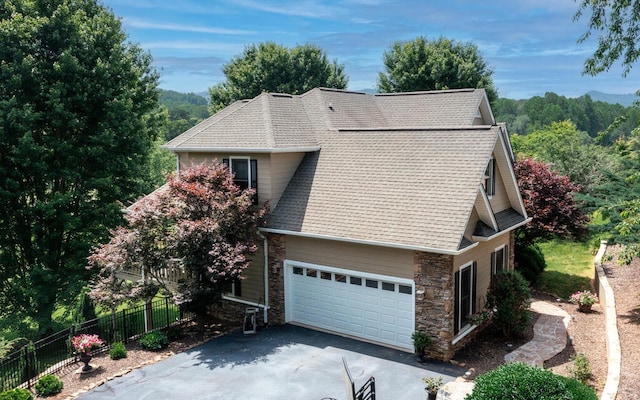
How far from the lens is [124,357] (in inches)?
523

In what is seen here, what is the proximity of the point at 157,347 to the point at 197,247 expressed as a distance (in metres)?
3.08

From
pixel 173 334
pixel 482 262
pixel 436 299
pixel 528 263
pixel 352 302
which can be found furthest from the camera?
pixel 528 263

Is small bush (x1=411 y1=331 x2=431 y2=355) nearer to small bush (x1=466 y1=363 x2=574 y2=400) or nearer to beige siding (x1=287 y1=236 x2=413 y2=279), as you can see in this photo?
beige siding (x1=287 y1=236 x2=413 y2=279)

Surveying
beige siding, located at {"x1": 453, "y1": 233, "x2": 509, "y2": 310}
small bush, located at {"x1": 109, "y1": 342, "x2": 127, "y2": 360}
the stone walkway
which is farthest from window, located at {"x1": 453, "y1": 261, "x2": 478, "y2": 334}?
small bush, located at {"x1": 109, "y1": 342, "x2": 127, "y2": 360}

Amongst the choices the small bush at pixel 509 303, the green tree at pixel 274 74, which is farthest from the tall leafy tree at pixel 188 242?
the green tree at pixel 274 74

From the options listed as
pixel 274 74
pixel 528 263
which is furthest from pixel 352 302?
pixel 274 74

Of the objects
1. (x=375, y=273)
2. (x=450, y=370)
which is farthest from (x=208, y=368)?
(x=450, y=370)

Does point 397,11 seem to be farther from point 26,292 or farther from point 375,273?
point 26,292

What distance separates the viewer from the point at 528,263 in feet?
69.1

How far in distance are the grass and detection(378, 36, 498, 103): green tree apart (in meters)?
14.8

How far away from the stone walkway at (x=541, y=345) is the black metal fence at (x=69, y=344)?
8935 mm

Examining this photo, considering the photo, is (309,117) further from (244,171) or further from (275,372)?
(275,372)

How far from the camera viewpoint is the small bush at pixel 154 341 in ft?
45.4

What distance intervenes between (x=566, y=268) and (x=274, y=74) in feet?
86.1
